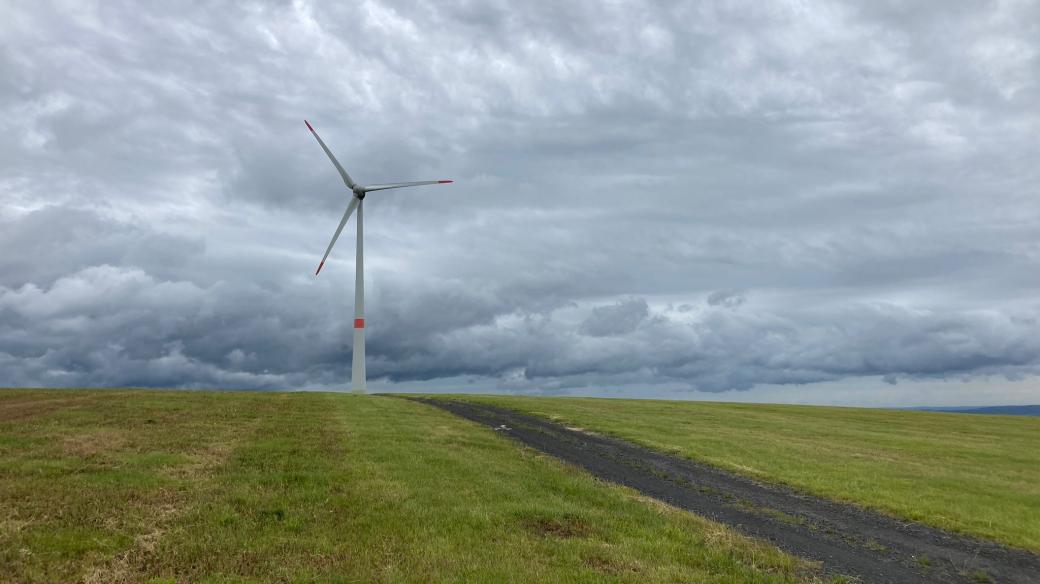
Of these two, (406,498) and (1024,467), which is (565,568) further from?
(1024,467)

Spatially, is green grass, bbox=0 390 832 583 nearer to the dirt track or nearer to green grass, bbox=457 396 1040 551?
the dirt track

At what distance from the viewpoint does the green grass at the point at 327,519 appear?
1301 centimetres

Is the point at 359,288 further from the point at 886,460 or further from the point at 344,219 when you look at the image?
the point at 886,460

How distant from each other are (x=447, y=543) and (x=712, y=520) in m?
9.24

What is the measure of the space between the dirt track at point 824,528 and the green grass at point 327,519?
5.82 feet

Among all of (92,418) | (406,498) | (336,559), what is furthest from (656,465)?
(92,418)

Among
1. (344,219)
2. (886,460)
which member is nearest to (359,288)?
(344,219)

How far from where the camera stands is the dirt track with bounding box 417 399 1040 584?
53.9ft

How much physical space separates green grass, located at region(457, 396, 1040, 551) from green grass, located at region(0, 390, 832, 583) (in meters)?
10.5

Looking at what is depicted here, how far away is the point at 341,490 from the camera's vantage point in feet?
65.6

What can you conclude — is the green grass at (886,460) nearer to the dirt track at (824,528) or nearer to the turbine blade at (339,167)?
the dirt track at (824,528)

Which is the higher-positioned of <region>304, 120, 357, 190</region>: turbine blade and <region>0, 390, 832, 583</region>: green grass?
<region>304, 120, 357, 190</region>: turbine blade

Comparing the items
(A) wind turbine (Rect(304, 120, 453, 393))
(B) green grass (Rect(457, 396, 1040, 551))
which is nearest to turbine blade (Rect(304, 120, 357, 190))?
(A) wind turbine (Rect(304, 120, 453, 393))

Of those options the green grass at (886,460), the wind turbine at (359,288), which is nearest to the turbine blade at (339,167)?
the wind turbine at (359,288)
